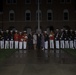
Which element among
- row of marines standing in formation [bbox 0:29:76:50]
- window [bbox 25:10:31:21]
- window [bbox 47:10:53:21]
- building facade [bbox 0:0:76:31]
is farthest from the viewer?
window [bbox 25:10:31:21]

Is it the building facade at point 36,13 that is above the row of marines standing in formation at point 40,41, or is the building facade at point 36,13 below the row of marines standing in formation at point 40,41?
above

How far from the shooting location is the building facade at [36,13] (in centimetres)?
7781

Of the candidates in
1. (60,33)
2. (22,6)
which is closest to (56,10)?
(22,6)

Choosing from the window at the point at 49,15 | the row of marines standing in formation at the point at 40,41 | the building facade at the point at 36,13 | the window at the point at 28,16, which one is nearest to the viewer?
the row of marines standing in formation at the point at 40,41

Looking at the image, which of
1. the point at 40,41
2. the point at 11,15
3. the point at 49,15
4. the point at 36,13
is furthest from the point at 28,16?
the point at 40,41

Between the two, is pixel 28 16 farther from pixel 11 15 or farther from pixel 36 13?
pixel 11 15

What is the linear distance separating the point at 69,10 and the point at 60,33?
134ft

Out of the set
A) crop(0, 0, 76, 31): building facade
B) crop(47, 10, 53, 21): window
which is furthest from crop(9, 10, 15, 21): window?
crop(47, 10, 53, 21): window

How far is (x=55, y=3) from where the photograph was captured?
78.9 metres

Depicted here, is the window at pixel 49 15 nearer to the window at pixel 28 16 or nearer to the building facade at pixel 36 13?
the building facade at pixel 36 13

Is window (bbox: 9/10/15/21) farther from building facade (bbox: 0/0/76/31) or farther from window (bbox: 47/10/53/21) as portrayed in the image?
window (bbox: 47/10/53/21)

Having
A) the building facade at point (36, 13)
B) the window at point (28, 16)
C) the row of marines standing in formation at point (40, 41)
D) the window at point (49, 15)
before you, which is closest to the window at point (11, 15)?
the building facade at point (36, 13)

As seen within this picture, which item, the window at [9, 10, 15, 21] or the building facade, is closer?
the building facade

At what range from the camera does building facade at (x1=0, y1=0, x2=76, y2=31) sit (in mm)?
77812
